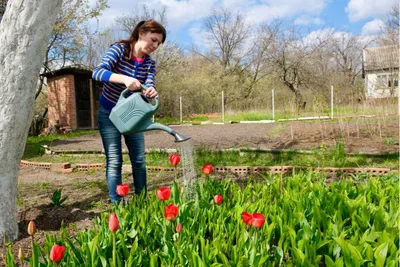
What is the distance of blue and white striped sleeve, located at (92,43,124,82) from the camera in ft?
8.29

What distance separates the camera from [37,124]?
53.2 feet

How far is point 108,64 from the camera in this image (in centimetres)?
263

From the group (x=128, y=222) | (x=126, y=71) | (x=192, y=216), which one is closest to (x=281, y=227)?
(x=192, y=216)

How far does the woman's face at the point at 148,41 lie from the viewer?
2659 mm

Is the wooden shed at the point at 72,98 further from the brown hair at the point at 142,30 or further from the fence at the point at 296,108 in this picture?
the brown hair at the point at 142,30

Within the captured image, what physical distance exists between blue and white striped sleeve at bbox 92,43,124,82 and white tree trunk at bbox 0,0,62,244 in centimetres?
38

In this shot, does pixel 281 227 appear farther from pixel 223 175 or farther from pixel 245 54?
pixel 245 54

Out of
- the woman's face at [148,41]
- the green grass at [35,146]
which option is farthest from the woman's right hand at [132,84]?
the green grass at [35,146]

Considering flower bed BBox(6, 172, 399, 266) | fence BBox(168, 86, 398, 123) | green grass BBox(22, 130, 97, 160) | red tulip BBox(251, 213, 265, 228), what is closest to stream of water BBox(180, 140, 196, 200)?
flower bed BBox(6, 172, 399, 266)

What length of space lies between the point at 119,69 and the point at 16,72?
2.51 feet

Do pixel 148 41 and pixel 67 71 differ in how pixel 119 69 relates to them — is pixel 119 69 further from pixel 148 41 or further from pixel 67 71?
pixel 67 71

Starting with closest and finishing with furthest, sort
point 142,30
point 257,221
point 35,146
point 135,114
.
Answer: point 257,221, point 135,114, point 142,30, point 35,146

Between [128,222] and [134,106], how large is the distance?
75cm

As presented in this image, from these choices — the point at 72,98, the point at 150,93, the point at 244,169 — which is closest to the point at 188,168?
the point at 150,93
